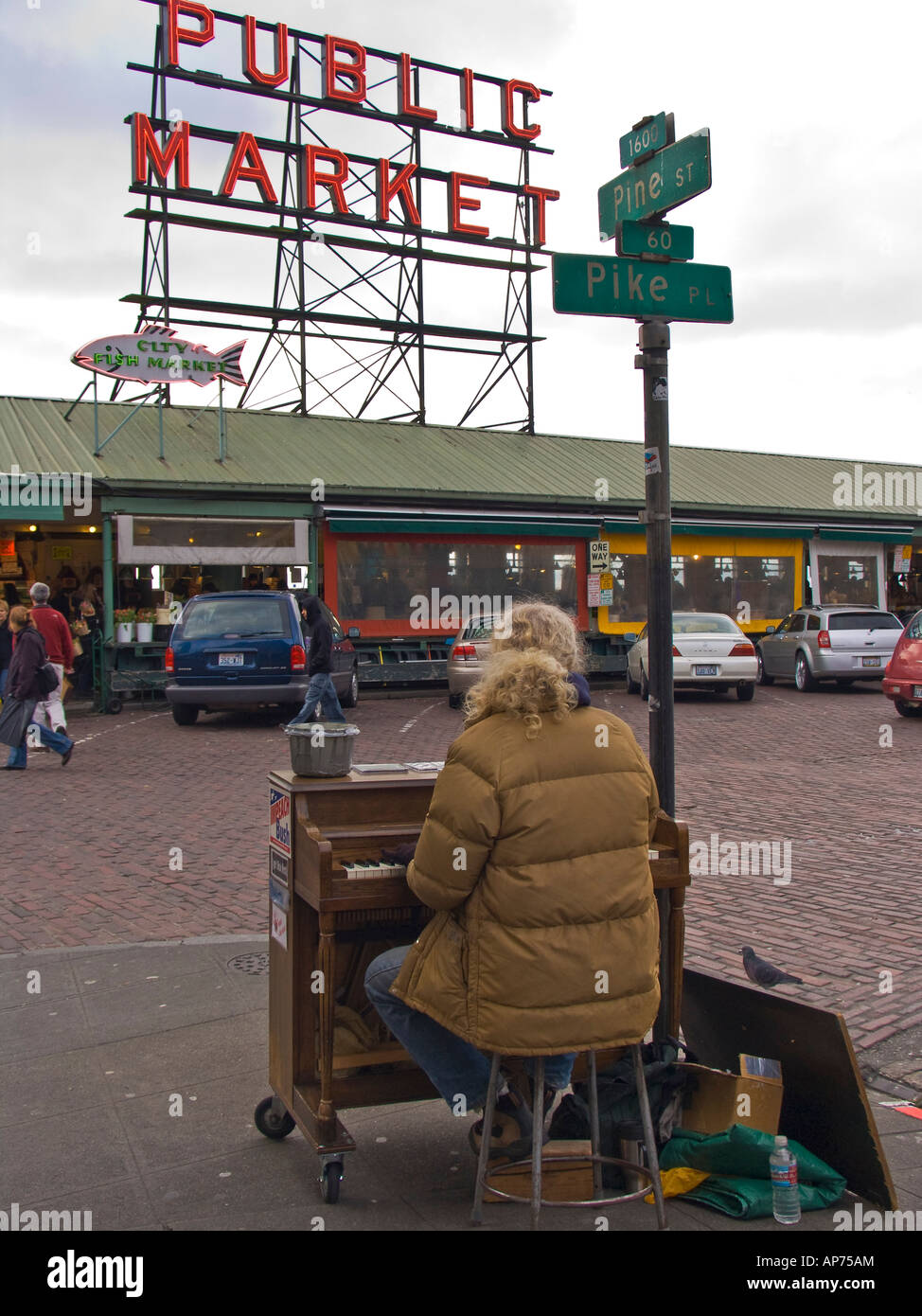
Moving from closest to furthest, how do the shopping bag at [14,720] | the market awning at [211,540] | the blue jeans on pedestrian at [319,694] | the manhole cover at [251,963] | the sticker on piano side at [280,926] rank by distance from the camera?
the sticker on piano side at [280,926]
the manhole cover at [251,963]
the shopping bag at [14,720]
the blue jeans on pedestrian at [319,694]
the market awning at [211,540]

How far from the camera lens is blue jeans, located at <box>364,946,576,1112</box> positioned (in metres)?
3.39

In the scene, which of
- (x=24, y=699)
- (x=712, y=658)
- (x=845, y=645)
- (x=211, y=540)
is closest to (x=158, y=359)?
(x=211, y=540)

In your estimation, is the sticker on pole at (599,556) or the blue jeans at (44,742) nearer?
the blue jeans at (44,742)

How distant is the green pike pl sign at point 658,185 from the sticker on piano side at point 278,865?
8.95 feet

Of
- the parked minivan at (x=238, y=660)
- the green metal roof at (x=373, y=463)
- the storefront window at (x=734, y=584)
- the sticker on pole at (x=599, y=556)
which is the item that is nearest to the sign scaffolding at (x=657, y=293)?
the parked minivan at (x=238, y=660)

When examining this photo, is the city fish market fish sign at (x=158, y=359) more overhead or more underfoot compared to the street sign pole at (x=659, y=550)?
more overhead

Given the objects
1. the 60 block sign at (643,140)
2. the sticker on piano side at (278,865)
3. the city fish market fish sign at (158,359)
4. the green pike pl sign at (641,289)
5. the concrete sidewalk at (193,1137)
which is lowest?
the concrete sidewalk at (193,1137)

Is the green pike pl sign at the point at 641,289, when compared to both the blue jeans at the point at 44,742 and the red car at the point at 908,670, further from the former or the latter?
the red car at the point at 908,670

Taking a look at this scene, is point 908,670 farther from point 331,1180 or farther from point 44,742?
point 331,1180

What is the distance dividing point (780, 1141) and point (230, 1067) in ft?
6.91

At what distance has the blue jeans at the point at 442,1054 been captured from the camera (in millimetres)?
3389

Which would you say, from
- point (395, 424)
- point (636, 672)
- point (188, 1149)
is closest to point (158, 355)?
point (395, 424)
